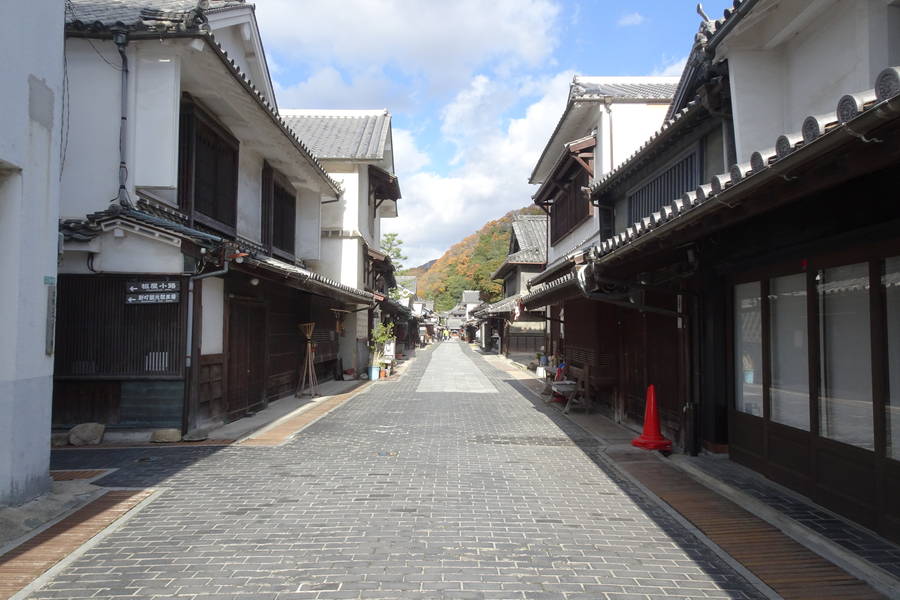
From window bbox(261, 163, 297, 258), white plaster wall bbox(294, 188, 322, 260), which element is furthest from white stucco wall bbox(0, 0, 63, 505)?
white plaster wall bbox(294, 188, 322, 260)

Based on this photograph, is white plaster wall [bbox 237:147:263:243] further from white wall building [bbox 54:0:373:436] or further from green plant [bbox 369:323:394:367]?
green plant [bbox 369:323:394:367]

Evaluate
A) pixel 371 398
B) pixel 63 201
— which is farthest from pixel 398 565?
pixel 371 398

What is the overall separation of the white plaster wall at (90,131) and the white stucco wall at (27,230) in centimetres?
326

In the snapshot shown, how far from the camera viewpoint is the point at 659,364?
10.3 meters

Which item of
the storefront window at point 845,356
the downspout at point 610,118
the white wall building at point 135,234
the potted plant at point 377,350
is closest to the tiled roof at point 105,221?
the white wall building at point 135,234

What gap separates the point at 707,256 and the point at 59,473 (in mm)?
9169

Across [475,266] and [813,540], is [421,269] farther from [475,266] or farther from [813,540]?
[813,540]

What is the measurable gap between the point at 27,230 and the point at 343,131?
19.5 m

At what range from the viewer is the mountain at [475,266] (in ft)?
185

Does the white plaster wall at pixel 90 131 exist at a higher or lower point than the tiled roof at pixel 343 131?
lower

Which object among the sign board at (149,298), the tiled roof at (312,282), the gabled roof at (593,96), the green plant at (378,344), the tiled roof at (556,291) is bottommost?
the green plant at (378,344)

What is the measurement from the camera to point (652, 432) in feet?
30.0

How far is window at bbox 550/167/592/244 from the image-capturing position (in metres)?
16.6

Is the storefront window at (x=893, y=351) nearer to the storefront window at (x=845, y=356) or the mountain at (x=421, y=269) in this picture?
the storefront window at (x=845, y=356)
